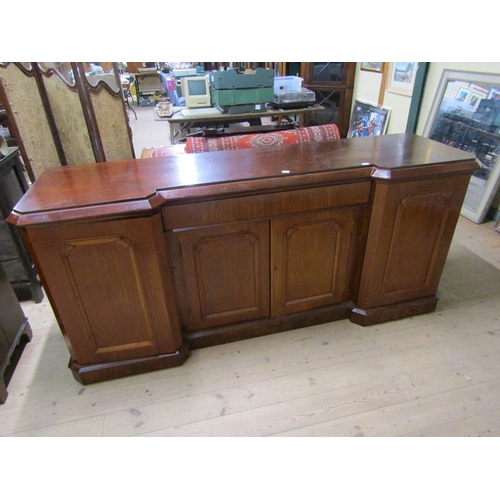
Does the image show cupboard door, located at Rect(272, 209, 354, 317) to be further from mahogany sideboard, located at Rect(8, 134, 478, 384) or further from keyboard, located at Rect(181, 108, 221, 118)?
keyboard, located at Rect(181, 108, 221, 118)

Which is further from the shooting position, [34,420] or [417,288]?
[417,288]

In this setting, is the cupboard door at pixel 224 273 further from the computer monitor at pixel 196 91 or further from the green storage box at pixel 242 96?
the computer monitor at pixel 196 91

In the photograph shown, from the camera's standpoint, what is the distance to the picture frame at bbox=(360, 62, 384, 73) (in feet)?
13.1

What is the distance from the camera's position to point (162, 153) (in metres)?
2.30

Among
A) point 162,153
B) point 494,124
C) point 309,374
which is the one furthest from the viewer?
point 494,124

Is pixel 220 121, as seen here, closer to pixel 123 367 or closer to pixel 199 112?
pixel 199 112

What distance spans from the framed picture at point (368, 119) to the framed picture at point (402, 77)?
243 mm

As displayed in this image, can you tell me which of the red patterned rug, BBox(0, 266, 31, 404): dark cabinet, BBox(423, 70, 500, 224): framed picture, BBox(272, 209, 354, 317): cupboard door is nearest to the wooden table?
BBox(423, 70, 500, 224): framed picture

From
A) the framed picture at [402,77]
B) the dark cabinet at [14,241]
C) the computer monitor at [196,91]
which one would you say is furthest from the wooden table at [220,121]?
the dark cabinet at [14,241]

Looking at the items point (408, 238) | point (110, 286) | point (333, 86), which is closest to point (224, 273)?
point (110, 286)

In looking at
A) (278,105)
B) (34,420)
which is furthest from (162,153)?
(278,105)

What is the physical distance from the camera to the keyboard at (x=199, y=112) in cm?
393

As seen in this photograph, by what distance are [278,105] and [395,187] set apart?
3.10 metres
